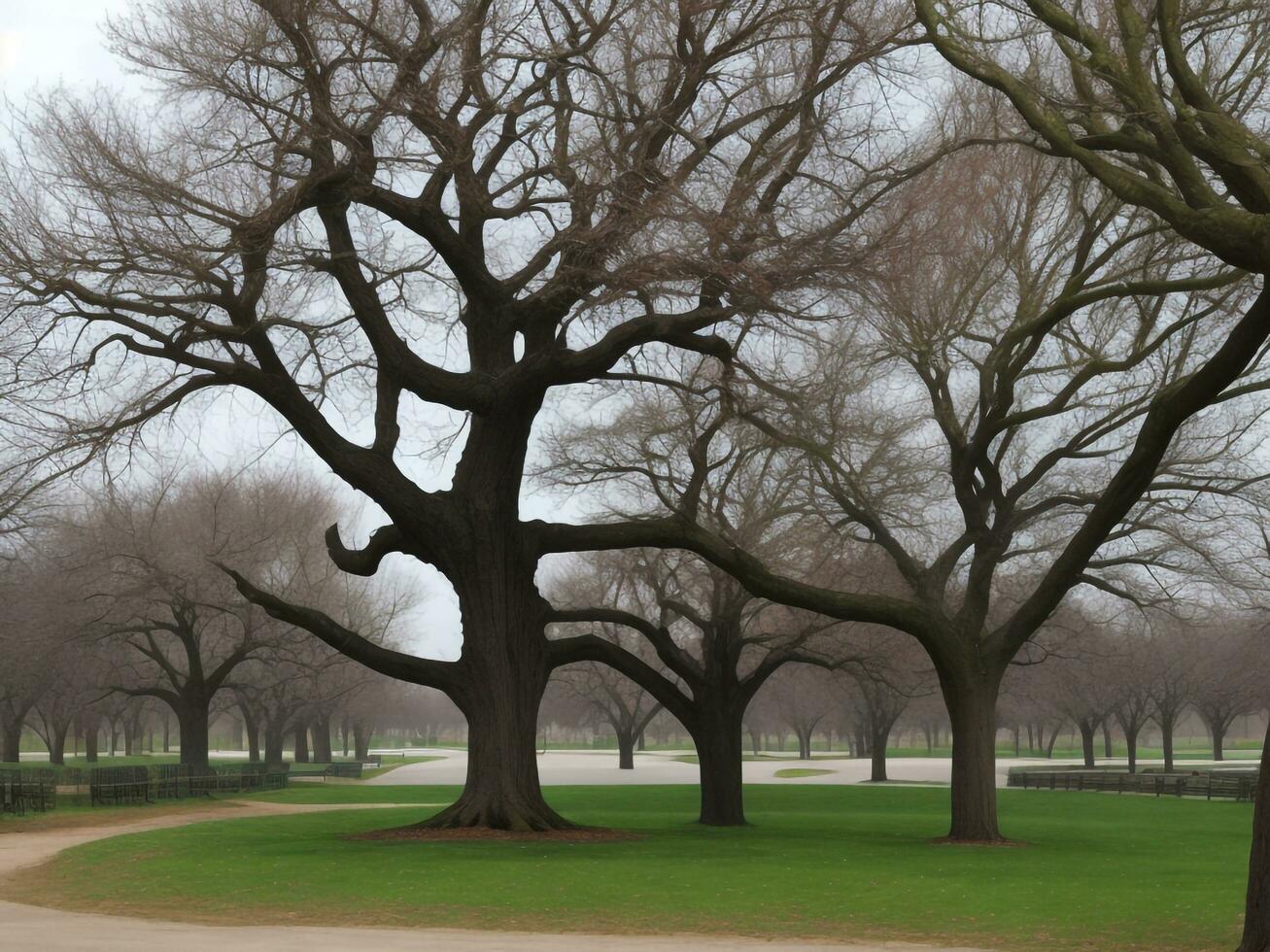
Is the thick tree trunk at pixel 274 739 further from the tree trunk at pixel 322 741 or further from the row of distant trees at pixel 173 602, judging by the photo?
the tree trunk at pixel 322 741

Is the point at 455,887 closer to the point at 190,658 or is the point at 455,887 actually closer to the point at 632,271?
the point at 632,271

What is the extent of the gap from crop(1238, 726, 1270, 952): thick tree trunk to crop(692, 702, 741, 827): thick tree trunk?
2037 cm

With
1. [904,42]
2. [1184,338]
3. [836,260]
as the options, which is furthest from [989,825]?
[904,42]

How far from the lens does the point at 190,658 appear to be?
4459cm

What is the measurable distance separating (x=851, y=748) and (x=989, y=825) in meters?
93.7

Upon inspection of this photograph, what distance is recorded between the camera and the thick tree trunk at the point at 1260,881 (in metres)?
11.4

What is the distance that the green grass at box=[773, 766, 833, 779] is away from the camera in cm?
6412

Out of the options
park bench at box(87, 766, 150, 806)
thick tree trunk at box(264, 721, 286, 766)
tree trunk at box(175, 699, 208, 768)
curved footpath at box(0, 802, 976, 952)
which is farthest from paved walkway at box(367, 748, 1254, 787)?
curved footpath at box(0, 802, 976, 952)

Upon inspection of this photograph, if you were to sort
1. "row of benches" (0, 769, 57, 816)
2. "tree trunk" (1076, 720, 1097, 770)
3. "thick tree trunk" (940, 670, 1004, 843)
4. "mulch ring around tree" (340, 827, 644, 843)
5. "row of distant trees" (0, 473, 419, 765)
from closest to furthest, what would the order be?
"mulch ring around tree" (340, 827, 644, 843)
"thick tree trunk" (940, 670, 1004, 843)
"row of benches" (0, 769, 57, 816)
"row of distant trees" (0, 473, 419, 765)
"tree trunk" (1076, 720, 1097, 770)

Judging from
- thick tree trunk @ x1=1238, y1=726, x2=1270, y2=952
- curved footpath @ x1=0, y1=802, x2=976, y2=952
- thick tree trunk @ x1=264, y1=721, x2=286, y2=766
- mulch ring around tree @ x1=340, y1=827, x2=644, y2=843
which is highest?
thick tree trunk @ x1=1238, y1=726, x2=1270, y2=952

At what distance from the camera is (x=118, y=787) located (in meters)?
39.0

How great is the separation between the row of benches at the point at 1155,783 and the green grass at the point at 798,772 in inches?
390

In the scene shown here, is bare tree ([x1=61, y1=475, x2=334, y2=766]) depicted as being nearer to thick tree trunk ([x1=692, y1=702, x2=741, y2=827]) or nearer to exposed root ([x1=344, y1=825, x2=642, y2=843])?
thick tree trunk ([x1=692, y1=702, x2=741, y2=827])

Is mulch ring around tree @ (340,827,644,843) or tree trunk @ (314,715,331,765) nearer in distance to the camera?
mulch ring around tree @ (340,827,644,843)
